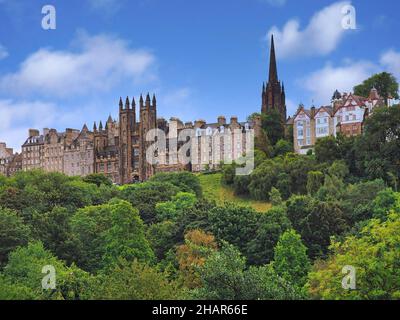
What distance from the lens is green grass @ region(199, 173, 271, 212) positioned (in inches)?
3081

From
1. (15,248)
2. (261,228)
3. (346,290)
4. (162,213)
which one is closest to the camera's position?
(346,290)

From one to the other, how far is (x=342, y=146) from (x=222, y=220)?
29775 mm

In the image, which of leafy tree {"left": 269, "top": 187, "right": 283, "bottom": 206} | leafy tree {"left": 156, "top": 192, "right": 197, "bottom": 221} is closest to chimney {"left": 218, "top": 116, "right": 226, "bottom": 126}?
leafy tree {"left": 269, "top": 187, "right": 283, "bottom": 206}

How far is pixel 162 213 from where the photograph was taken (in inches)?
2621

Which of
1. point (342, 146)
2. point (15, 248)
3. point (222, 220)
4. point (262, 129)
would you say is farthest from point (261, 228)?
point (262, 129)

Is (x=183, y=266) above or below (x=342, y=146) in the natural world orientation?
below

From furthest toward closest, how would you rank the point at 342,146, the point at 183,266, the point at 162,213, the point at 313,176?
the point at 342,146, the point at 313,176, the point at 162,213, the point at 183,266

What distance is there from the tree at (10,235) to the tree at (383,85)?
61.8 m

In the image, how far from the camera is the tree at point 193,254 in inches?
1587

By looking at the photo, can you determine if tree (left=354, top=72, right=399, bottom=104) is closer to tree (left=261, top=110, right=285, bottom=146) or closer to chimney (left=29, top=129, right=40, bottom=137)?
tree (left=261, top=110, right=285, bottom=146)

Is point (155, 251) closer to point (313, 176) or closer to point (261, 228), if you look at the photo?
point (261, 228)

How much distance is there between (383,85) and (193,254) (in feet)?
204

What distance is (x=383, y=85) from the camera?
100812 mm

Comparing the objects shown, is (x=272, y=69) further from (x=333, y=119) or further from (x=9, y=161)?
(x=9, y=161)
